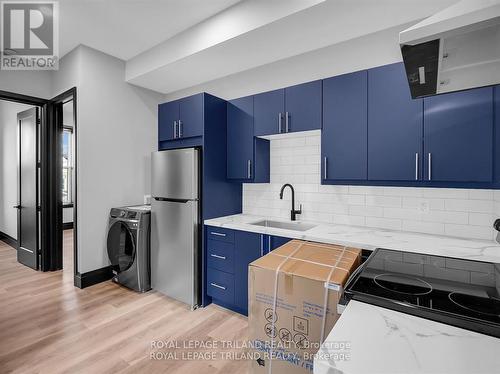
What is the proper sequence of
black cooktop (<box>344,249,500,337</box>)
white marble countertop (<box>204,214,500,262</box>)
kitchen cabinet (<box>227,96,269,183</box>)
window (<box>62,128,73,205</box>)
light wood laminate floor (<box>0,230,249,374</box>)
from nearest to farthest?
black cooktop (<box>344,249,500,337</box>), white marble countertop (<box>204,214,500,262</box>), light wood laminate floor (<box>0,230,249,374</box>), kitchen cabinet (<box>227,96,269,183</box>), window (<box>62,128,73,205</box>)

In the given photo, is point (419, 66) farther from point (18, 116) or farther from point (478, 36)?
point (18, 116)

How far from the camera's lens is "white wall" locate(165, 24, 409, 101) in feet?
7.47

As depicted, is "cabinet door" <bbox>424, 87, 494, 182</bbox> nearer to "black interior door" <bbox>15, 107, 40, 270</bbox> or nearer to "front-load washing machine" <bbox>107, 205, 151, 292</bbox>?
"front-load washing machine" <bbox>107, 205, 151, 292</bbox>

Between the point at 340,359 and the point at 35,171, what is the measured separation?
444 cm

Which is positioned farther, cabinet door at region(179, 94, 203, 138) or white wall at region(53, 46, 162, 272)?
white wall at region(53, 46, 162, 272)

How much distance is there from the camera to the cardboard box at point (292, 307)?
1.27m

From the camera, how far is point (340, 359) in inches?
23.6

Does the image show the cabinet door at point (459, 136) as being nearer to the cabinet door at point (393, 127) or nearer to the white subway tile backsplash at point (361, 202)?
the cabinet door at point (393, 127)

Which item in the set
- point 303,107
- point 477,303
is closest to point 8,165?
point 303,107

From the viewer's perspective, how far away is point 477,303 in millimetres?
898

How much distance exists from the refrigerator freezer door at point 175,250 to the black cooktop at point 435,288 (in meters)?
1.76

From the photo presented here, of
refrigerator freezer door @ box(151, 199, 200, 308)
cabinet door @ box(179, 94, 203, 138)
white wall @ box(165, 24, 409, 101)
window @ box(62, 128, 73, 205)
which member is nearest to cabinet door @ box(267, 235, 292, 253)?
refrigerator freezer door @ box(151, 199, 200, 308)

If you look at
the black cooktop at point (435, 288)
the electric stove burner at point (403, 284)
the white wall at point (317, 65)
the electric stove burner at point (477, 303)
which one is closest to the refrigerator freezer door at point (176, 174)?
the white wall at point (317, 65)

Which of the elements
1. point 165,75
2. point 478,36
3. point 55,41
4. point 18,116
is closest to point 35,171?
point 18,116
